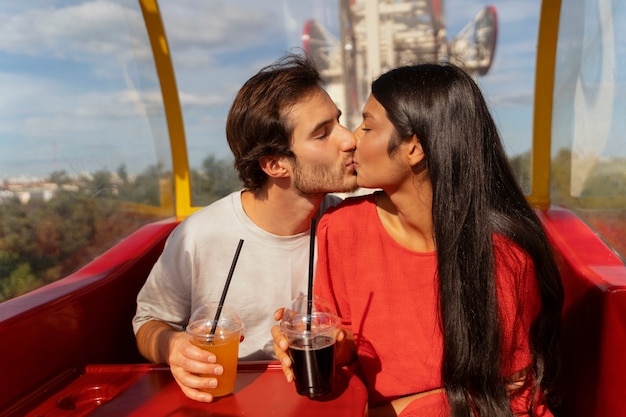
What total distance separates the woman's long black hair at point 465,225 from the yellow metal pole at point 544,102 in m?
1.47

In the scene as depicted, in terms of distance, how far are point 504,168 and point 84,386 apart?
138 centimetres

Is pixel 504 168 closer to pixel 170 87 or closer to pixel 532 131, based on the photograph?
pixel 532 131

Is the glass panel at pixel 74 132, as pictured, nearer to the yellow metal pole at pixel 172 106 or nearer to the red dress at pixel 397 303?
the yellow metal pole at pixel 172 106

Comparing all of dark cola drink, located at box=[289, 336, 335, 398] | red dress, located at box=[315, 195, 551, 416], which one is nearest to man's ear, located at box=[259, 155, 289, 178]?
red dress, located at box=[315, 195, 551, 416]

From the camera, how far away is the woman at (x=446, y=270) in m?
1.70

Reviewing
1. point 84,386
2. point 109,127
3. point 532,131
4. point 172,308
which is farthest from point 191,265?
point 532,131

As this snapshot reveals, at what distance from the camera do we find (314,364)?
1.47 meters

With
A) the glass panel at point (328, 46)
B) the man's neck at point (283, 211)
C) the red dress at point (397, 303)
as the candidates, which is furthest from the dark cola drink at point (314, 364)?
the glass panel at point (328, 46)

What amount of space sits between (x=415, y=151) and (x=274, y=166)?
63cm

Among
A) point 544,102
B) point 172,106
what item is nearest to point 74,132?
point 172,106

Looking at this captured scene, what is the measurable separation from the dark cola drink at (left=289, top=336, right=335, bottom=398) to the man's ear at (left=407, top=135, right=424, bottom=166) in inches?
23.1

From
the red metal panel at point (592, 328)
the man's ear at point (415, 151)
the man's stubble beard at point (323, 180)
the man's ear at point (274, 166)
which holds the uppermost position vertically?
the man's ear at point (415, 151)

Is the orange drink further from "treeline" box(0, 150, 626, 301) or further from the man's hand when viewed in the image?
"treeline" box(0, 150, 626, 301)

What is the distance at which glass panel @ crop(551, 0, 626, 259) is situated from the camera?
2.42 metres
